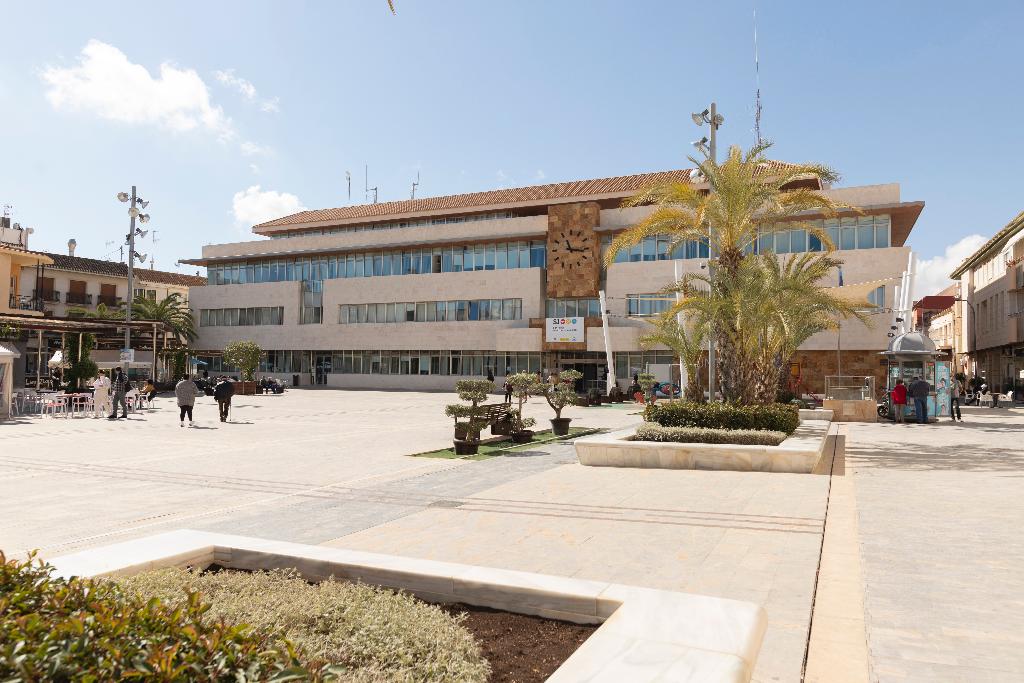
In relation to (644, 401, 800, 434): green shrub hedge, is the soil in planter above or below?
→ below

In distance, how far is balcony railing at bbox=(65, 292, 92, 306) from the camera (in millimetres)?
62444

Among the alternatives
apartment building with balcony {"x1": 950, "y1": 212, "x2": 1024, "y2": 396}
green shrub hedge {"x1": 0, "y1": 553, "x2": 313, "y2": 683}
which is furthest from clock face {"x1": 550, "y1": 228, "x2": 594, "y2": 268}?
green shrub hedge {"x1": 0, "y1": 553, "x2": 313, "y2": 683}

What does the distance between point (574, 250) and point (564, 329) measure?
18.4 ft

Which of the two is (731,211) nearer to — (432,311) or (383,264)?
(432,311)

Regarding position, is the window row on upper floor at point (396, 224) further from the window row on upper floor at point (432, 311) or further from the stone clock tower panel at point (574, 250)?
the window row on upper floor at point (432, 311)

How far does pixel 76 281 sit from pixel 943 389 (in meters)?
66.7

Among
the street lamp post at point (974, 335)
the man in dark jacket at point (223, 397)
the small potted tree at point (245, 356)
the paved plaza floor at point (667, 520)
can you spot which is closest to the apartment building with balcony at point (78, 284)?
the small potted tree at point (245, 356)

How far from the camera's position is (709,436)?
13.1 m

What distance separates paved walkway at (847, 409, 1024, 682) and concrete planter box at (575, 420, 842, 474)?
95cm

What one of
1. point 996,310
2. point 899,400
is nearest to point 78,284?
point 899,400

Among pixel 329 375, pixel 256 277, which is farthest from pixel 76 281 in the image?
pixel 329 375

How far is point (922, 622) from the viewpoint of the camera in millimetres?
4551

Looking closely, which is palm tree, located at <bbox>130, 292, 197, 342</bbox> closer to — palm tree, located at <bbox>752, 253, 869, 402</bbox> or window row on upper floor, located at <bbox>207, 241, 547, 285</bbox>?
window row on upper floor, located at <bbox>207, 241, 547, 285</bbox>

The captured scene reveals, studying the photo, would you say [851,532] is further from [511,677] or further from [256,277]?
[256,277]
